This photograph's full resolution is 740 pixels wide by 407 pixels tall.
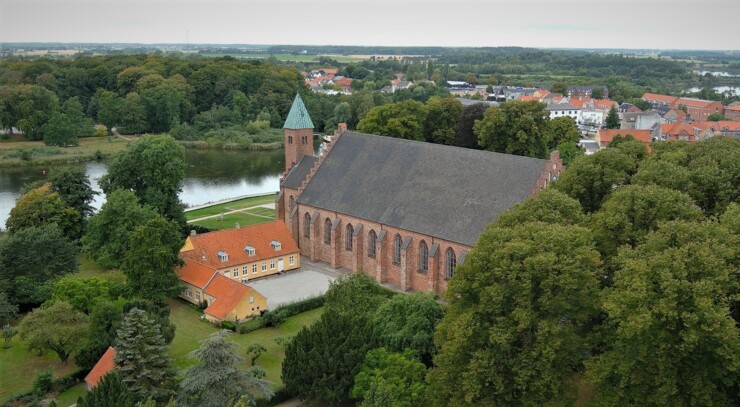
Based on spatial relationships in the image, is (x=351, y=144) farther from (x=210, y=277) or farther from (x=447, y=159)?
(x=210, y=277)

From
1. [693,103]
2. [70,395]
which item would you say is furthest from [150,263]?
[693,103]

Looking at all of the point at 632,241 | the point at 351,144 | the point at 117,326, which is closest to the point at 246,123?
the point at 351,144

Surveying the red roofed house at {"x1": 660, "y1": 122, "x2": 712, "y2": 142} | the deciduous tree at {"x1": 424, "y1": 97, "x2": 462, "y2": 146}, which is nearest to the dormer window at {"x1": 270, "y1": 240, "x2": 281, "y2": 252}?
the deciduous tree at {"x1": 424, "y1": 97, "x2": 462, "y2": 146}

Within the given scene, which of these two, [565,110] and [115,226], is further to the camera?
[565,110]

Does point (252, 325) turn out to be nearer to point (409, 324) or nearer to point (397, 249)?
point (397, 249)

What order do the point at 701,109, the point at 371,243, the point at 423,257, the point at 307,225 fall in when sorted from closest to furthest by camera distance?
the point at 423,257 < the point at 371,243 < the point at 307,225 < the point at 701,109

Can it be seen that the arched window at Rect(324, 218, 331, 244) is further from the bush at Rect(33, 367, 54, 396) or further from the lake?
the lake
